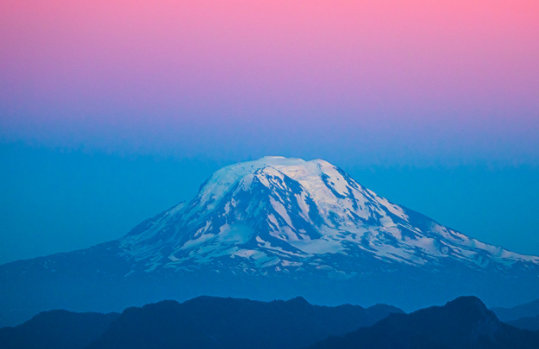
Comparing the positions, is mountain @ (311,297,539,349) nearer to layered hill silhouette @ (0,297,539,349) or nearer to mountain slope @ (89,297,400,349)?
layered hill silhouette @ (0,297,539,349)

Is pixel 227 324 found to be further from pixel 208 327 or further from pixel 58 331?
pixel 58 331

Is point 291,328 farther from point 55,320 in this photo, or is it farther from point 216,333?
point 55,320

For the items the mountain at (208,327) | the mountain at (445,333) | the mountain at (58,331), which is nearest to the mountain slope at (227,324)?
the mountain at (208,327)

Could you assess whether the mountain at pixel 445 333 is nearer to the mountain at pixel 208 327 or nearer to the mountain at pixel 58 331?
the mountain at pixel 208 327

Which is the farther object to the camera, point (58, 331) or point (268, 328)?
point (58, 331)

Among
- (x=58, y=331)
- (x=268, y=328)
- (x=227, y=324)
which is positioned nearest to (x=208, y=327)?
(x=227, y=324)
